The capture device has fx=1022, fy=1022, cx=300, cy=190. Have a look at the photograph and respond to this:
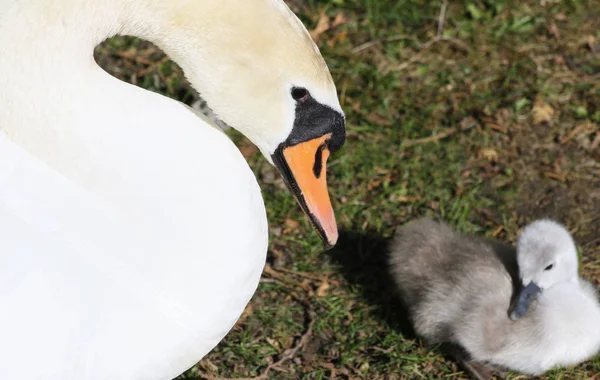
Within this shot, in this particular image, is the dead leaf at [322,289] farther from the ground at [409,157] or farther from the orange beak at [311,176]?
the orange beak at [311,176]

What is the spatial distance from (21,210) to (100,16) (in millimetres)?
556

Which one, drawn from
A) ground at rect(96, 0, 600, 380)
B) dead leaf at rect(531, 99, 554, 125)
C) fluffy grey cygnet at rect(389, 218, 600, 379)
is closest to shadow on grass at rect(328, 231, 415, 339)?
ground at rect(96, 0, 600, 380)

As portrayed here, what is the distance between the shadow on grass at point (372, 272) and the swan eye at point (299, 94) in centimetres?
150

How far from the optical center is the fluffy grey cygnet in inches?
149

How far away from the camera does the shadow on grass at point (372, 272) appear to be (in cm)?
409

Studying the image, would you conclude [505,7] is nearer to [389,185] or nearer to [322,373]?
[389,185]

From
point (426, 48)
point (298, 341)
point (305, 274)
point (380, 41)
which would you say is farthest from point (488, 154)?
point (298, 341)

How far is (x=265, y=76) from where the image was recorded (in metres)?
2.73

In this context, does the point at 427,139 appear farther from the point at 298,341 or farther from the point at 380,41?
the point at 298,341

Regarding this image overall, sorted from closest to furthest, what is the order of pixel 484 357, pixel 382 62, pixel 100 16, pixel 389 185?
pixel 100 16 < pixel 484 357 < pixel 389 185 < pixel 382 62

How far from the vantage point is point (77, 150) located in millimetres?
2684

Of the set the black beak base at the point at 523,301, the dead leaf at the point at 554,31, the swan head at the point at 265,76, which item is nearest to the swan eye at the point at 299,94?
the swan head at the point at 265,76

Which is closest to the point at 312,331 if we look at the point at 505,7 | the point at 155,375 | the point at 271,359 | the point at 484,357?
the point at 271,359

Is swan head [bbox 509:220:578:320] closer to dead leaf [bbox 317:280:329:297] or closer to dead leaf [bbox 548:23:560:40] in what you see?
dead leaf [bbox 317:280:329:297]
